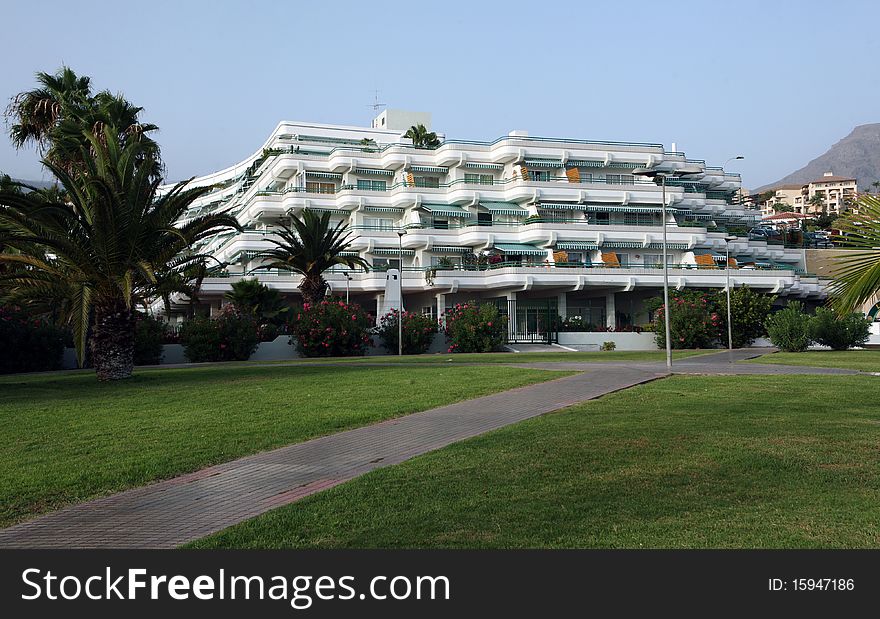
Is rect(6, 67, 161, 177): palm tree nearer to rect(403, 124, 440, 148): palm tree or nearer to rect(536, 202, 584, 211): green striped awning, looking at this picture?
rect(536, 202, 584, 211): green striped awning

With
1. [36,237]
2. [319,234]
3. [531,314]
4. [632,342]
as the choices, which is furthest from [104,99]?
[531,314]

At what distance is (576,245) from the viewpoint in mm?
64750

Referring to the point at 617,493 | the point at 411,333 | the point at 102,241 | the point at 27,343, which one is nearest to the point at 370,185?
the point at 411,333

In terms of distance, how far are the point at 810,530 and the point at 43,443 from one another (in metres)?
9.90

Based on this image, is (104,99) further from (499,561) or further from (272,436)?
(499,561)

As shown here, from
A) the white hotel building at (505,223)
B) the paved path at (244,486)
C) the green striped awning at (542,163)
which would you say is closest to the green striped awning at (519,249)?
the white hotel building at (505,223)

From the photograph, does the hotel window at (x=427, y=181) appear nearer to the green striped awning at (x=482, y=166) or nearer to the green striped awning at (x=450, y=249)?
the green striped awning at (x=482, y=166)

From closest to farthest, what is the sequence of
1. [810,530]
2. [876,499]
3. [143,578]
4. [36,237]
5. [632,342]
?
[143,578], [810,530], [876,499], [36,237], [632,342]

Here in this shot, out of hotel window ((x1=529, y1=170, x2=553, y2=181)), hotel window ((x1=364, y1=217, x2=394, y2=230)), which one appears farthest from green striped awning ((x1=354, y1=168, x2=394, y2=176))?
hotel window ((x1=529, y1=170, x2=553, y2=181))

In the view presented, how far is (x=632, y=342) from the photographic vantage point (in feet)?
169

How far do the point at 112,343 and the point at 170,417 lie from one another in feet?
32.8

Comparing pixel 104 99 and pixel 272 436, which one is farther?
pixel 104 99

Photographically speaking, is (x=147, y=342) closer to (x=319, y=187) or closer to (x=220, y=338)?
(x=220, y=338)

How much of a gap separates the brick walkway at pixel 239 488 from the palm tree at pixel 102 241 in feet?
36.5
